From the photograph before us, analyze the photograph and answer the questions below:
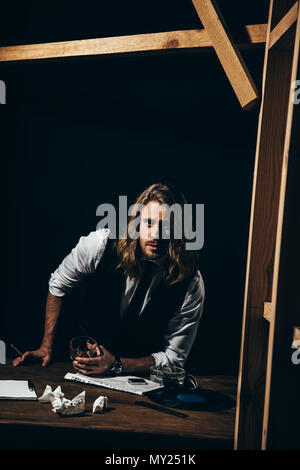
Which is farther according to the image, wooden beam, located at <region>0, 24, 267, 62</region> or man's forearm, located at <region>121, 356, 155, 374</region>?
man's forearm, located at <region>121, 356, 155, 374</region>

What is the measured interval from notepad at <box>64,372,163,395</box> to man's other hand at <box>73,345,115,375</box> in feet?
0.10

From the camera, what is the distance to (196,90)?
324cm

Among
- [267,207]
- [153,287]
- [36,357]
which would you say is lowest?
[36,357]

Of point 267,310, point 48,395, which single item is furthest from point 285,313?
point 48,395

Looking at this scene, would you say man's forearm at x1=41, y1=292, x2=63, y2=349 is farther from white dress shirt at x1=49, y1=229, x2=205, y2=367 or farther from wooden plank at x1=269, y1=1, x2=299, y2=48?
wooden plank at x1=269, y1=1, x2=299, y2=48

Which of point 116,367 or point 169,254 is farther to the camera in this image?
point 169,254

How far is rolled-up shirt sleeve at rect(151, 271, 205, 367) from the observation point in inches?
104

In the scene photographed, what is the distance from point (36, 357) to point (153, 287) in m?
0.73

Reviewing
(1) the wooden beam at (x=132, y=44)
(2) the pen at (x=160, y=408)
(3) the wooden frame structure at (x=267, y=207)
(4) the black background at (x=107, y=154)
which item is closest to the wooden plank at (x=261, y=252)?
(3) the wooden frame structure at (x=267, y=207)

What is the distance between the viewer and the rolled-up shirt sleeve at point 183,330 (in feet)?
8.64

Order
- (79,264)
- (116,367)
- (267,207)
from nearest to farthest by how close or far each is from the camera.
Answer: (267,207), (116,367), (79,264)

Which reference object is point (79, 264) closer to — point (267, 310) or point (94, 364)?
point (94, 364)

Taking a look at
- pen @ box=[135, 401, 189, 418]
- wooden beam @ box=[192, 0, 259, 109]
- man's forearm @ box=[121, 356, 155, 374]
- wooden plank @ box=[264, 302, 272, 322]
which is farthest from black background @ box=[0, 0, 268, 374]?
wooden plank @ box=[264, 302, 272, 322]

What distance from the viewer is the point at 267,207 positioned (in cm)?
177
